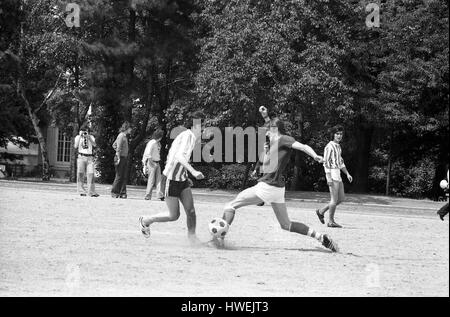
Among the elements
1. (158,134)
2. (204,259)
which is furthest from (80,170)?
(204,259)

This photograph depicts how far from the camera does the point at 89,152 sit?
78.0 ft

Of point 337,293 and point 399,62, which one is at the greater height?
point 399,62

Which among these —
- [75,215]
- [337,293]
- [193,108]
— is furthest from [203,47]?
[337,293]

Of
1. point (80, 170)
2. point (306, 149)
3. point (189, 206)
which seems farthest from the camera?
point (80, 170)

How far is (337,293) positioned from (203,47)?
2597 centimetres

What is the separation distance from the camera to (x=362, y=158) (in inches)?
1523

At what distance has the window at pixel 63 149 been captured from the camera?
5841 centimetres

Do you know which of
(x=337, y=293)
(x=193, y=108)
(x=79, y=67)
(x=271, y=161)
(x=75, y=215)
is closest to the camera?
(x=337, y=293)

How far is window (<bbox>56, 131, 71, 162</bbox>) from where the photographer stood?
192 ft

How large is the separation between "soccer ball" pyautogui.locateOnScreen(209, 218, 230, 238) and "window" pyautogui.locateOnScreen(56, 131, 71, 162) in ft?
153

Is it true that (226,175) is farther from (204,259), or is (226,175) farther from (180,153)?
(204,259)

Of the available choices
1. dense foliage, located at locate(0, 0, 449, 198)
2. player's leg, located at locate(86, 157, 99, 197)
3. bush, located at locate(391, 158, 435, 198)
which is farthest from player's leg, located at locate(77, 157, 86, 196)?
bush, located at locate(391, 158, 435, 198)

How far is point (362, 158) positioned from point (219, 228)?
26.9 meters
